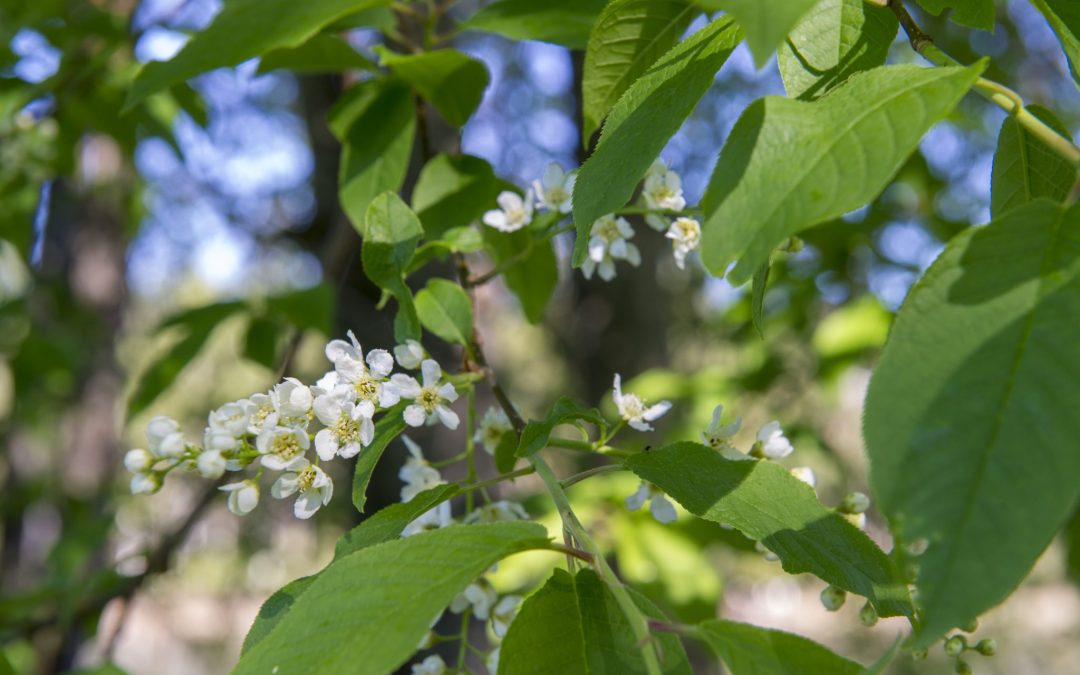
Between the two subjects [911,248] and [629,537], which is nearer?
[629,537]

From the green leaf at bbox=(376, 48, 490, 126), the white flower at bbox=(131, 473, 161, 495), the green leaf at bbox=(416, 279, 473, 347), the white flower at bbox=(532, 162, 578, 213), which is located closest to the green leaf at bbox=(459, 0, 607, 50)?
the green leaf at bbox=(376, 48, 490, 126)

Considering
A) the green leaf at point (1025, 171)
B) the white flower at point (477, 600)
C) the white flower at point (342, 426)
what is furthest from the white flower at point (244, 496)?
the green leaf at point (1025, 171)

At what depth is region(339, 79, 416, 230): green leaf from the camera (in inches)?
48.6

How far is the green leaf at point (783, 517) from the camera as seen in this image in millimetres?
750

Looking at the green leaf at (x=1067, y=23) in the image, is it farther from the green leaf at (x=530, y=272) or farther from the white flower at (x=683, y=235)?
→ the green leaf at (x=530, y=272)

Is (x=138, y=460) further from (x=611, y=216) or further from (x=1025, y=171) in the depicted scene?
(x=1025, y=171)

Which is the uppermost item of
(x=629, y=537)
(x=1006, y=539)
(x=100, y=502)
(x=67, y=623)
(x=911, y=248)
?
(x=1006, y=539)

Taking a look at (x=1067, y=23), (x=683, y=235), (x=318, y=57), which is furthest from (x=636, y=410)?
(x=318, y=57)

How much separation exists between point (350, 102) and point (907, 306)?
2.95 ft

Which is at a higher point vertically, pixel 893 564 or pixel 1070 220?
pixel 1070 220

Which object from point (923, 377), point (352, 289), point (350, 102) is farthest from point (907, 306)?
point (352, 289)

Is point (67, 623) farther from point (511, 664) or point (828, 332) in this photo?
point (828, 332)

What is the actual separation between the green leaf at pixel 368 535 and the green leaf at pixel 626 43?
0.42 m

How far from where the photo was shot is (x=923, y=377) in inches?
21.1
